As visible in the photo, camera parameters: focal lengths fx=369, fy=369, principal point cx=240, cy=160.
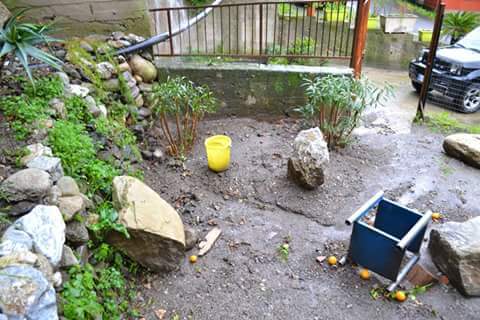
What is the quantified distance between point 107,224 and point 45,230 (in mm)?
472

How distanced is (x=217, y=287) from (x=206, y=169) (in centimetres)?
141

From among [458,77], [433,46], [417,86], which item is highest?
[433,46]

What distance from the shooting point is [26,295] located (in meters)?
1.41

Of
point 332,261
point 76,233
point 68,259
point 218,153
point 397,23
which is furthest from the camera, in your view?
point 397,23

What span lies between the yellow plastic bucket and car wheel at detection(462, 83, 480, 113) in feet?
13.2

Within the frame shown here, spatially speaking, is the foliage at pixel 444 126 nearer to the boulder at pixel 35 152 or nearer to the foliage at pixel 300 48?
the foliage at pixel 300 48

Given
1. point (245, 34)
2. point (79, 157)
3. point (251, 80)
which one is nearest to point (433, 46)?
→ point (251, 80)

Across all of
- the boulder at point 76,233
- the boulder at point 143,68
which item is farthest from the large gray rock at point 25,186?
the boulder at point 143,68

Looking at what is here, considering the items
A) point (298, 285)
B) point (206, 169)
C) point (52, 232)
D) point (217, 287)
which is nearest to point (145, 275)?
point (217, 287)

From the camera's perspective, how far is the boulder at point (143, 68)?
4.06 meters

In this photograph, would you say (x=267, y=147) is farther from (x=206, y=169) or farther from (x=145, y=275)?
(x=145, y=275)

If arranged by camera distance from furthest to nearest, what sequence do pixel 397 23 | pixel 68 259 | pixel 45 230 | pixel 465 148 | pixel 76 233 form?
1. pixel 397 23
2. pixel 465 148
3. pixel 76 233
4. pixel 68 259
5. pixel 45 230

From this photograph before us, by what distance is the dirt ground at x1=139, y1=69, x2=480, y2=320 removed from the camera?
7.41 ft

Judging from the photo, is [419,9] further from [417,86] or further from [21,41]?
[21,41]
